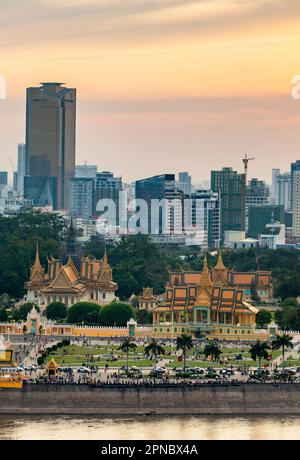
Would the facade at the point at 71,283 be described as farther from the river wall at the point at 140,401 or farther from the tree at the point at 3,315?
the river wall at the point at 140,401

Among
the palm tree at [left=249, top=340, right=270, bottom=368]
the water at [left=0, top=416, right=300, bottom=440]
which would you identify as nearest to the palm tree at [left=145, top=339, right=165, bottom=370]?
the palm tree at [left=249, top=340, right=270, bottom=368]

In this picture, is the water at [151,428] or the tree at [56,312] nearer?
the water at [151,428]

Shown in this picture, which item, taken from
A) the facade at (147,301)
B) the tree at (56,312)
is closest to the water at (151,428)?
the tree at (56,312)

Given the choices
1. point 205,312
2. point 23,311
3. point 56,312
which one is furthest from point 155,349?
point 56,312

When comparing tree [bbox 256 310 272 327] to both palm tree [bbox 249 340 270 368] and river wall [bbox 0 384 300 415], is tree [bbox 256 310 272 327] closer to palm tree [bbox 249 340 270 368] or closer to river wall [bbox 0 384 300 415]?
palm tree [bbox 249 340 270 368]

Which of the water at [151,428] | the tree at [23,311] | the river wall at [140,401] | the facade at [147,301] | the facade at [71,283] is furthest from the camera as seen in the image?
the facade at [71,283]
